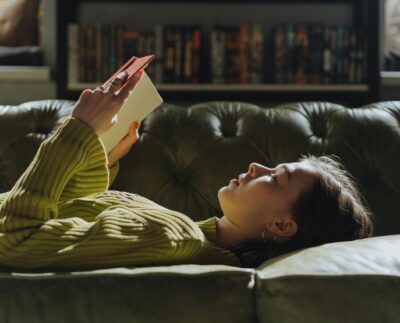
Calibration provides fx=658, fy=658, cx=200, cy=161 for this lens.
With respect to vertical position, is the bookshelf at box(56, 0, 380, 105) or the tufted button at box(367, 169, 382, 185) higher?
the bookshelf at box(56, 0, 380, 105)

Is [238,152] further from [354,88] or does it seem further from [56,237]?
[354,88]

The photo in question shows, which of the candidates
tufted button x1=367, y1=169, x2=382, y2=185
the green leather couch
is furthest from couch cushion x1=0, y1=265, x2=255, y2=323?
tufted button x1=367, y1=169, x2=382, y2=185

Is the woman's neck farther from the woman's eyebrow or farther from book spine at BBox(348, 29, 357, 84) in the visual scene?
book spine at BBox(348, 29, 357, 84)

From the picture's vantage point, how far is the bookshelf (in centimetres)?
224

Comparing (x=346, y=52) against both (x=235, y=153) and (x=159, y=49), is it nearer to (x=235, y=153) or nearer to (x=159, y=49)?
(x=159, y=49)

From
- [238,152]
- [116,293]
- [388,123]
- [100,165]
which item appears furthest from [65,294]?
[388,123]

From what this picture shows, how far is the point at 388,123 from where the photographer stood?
162 cm

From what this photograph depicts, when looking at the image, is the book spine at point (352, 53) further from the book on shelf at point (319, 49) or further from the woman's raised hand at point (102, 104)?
the woman's raised hand at point (102, 104)

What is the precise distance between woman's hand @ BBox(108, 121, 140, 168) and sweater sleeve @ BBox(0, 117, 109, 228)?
355 mm

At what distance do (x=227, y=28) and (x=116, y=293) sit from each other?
152 cm

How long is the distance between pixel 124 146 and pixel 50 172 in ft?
1.44

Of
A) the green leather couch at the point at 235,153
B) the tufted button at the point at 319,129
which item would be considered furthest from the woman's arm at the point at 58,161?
the tufted button at the point at 319,129

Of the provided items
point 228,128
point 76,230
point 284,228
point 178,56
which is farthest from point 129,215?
point 178,56

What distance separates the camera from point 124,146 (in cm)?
153
